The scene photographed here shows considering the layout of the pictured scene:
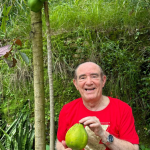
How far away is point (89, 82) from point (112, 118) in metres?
0.33

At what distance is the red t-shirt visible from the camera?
Result: 4.07 feet

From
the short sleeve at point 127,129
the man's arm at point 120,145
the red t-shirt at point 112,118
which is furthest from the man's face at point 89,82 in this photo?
the man's arm at point 120,145

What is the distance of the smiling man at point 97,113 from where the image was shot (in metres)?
1.24

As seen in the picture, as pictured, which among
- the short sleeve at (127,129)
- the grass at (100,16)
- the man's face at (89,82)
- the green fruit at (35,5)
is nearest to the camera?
the green fruit at (35,5)

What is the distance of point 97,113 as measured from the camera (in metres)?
1.33

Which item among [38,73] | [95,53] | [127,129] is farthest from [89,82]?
[95,53]

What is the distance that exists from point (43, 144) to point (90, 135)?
638mm

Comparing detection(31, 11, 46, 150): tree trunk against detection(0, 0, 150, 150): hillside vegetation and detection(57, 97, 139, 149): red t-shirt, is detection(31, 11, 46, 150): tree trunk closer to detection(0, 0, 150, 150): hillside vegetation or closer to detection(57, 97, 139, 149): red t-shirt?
detection(57, 97, 139, 149): red t-shirt

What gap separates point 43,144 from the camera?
686mm

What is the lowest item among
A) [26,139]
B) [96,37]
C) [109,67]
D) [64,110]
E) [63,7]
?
[26,139]

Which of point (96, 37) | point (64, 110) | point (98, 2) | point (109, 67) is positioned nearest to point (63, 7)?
point (98, 2)

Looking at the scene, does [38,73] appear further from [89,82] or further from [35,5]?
[89,82]

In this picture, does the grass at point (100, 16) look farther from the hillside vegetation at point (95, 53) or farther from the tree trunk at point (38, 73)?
the tree trunk at point (38, 73)

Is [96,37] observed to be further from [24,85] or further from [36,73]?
[36,73]
